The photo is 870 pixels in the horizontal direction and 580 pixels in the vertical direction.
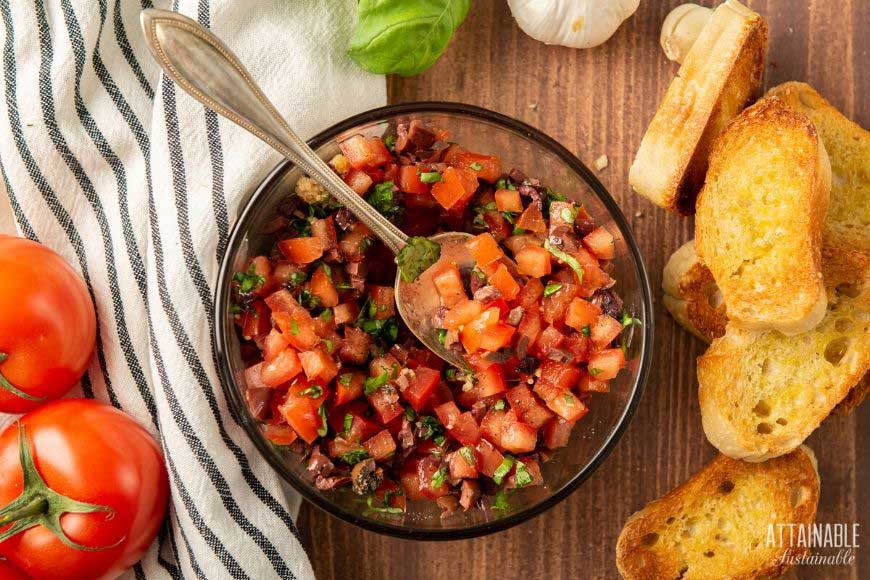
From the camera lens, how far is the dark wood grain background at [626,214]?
2936mm

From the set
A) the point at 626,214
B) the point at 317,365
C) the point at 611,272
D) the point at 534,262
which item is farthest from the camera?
the point at 626,214

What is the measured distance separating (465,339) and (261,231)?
2.27ft

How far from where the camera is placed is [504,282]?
97.7 inches

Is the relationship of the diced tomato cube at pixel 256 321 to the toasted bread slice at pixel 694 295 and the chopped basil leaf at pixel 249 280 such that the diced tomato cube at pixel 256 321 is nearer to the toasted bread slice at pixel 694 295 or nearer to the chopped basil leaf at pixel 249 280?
the chopped basil leaf at pixel 249 280

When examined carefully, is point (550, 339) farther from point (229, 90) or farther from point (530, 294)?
point (229, 90)

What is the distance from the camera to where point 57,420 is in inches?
98.9

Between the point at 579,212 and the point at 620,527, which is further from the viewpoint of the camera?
the point at 620,527

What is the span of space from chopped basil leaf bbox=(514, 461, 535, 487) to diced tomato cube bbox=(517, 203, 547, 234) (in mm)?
694

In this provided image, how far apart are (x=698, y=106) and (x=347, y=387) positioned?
4.60ft

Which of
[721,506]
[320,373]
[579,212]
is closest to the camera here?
[320,373]

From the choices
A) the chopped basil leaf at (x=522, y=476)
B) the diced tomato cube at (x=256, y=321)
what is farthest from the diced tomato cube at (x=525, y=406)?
the diced tomato cube at (x=256, y=321)

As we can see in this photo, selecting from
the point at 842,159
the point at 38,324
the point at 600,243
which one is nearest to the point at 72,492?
the point at 38,324

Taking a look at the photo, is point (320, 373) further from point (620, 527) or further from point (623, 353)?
point (620, 527)

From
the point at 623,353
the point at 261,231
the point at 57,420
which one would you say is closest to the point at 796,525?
the point at 623,353
